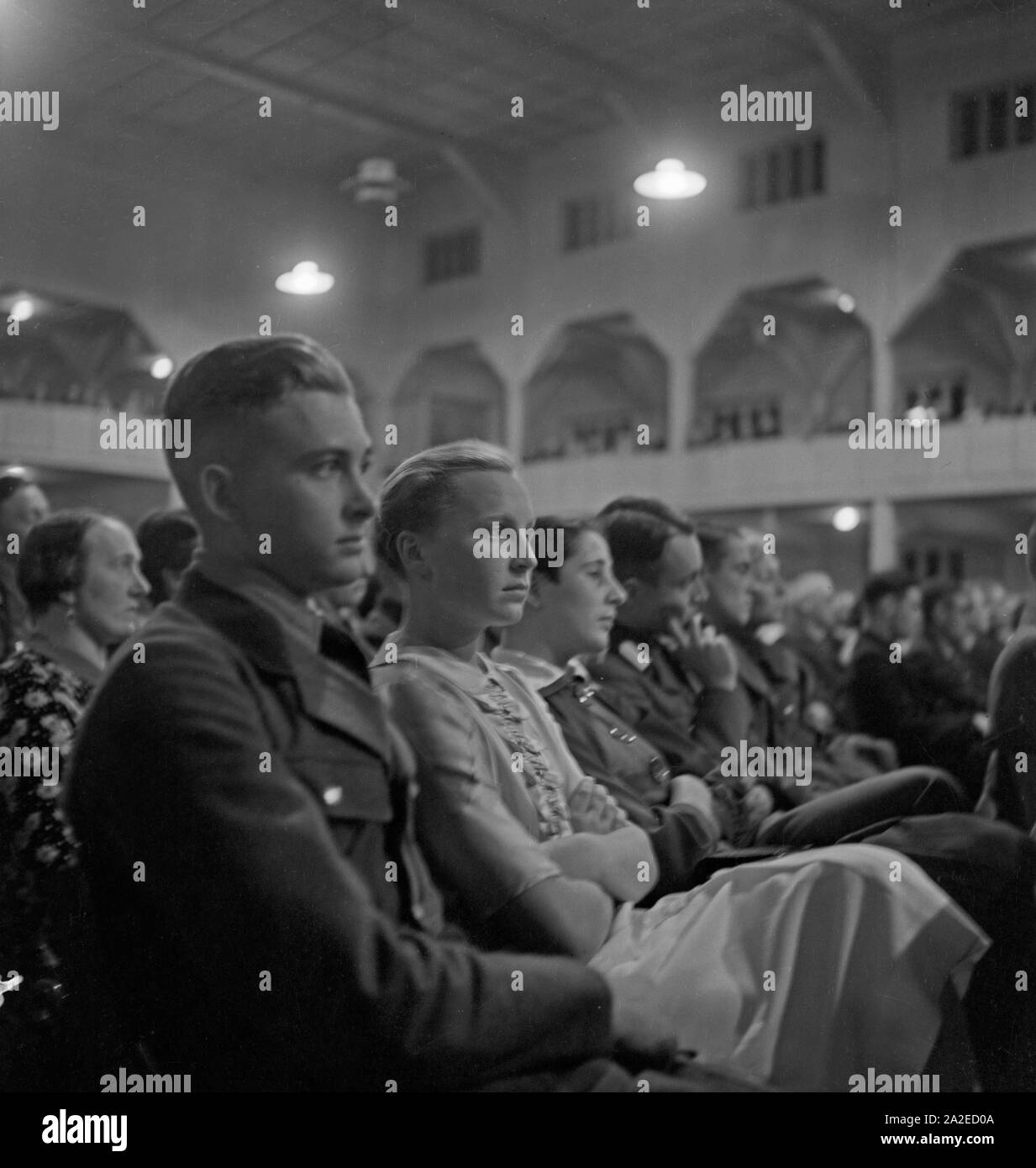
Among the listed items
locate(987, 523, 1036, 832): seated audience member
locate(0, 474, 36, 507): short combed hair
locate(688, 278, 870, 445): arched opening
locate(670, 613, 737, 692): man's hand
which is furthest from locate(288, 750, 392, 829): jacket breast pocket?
locate(987, 523, 1036, 832): seated audience member

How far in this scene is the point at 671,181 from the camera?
7.52 ft

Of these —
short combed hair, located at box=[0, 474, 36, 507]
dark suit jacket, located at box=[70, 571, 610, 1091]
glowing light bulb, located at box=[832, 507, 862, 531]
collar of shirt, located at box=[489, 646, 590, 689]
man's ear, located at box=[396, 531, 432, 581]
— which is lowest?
dark suit jacket, located at box=[70, 571, 610, 1091]

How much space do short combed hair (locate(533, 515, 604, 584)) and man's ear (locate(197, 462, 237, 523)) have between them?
552 millimetres

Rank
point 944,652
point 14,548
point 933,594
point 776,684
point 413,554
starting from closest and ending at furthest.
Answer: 1. point 413,554
2. point 14,548
3. point 776,684
4. point 944,652
5. point 933,594

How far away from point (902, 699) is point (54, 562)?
1871mm

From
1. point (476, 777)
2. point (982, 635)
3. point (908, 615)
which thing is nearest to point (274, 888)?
point (476, 777)

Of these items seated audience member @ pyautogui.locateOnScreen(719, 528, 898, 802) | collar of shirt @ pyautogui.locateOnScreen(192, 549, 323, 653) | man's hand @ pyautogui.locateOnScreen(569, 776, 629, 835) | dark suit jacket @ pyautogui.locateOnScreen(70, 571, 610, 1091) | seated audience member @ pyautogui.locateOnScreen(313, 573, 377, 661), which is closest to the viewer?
dark suit jacket @ pyautogui.locateOnScreen(70, 571, 610, 1091)

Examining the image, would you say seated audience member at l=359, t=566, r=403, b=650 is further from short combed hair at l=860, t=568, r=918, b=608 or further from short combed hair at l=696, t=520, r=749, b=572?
short combed hair at l=860, t=568, r=918, b=608

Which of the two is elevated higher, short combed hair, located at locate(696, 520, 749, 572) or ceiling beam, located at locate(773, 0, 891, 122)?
ceiling beam, located at locate(773, 0, 891, 122)

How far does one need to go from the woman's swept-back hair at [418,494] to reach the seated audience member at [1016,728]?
1190 mm

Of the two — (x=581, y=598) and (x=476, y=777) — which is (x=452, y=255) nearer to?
(x=581, y=598)

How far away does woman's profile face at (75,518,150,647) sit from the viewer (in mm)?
1720
